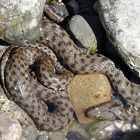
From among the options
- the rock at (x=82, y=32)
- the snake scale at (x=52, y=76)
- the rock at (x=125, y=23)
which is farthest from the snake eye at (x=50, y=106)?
the rock at (x=125, y=23)

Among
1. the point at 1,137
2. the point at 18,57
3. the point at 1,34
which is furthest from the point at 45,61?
the point at 1,137

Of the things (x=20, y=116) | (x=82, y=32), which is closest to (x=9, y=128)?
(x=20, y=116)

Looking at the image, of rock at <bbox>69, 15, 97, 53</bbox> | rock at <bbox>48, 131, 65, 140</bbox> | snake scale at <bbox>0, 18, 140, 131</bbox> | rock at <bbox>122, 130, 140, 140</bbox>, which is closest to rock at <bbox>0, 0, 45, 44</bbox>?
snake scale at <bbox>0, 18, 140, 131</bbox>

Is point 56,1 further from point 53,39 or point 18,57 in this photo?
point 18,57

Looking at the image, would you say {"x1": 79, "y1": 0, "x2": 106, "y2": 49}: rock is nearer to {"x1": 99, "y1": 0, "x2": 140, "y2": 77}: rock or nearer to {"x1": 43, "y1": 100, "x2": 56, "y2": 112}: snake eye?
{"x1": 99, "y1": 0, "x2": 140, "y2": 77}: rock

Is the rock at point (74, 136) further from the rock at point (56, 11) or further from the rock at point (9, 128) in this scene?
the rock at point (56, 11)

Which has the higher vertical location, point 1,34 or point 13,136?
point 1,34
